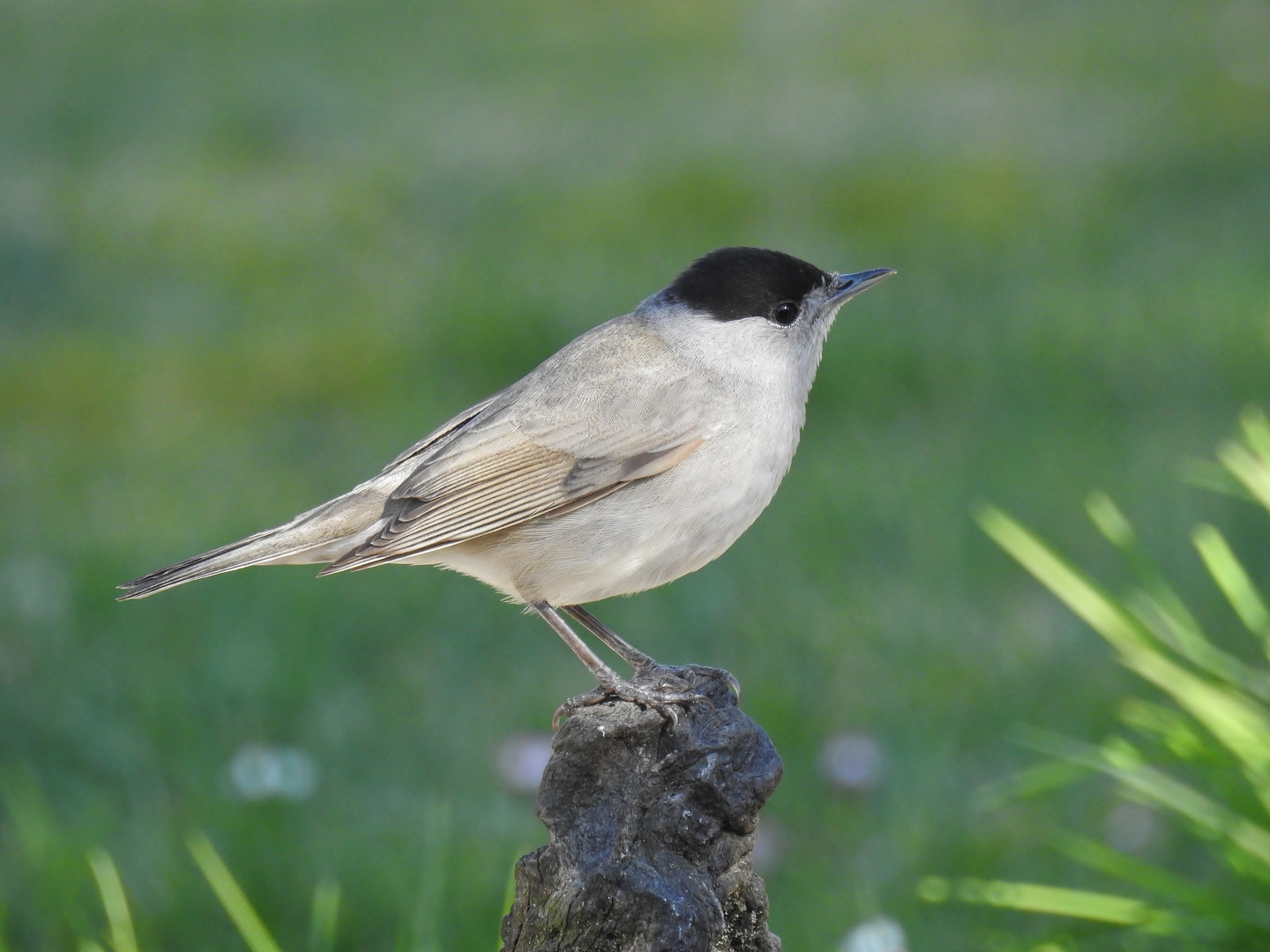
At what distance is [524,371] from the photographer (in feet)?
21.1

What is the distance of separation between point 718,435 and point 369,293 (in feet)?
16.1

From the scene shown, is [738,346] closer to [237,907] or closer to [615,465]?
[615,465]

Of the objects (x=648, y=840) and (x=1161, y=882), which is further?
(x=1161, y=882)

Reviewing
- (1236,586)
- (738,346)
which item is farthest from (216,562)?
(1236,586)

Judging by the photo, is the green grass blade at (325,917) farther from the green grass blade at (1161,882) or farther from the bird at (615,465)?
the green grass blade at (1161,882)

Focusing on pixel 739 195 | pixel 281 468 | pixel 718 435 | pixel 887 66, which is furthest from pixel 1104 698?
Result: pixel 887 66

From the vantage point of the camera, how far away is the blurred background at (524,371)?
4.14m

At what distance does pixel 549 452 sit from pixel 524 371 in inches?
136

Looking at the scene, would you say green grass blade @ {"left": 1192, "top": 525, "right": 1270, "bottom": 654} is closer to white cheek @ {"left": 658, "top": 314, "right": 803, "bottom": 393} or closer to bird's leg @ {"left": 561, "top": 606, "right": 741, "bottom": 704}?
white cheek @ {"left": 658, "top": 314, "right": 803, "bottom": 393}

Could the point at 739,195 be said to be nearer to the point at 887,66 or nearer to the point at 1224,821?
the point at 887,66

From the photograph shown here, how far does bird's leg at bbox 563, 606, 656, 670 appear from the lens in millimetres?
2875

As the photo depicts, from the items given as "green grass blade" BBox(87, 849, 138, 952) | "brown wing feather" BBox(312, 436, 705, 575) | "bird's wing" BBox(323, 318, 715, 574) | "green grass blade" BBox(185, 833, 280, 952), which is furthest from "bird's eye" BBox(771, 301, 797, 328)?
"green grass blade" BBox(87, 849, 138, 952)

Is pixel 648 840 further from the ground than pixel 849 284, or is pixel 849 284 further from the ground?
pixel 849 284

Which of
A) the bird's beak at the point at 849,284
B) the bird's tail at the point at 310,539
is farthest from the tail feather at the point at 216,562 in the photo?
the bird's beak at the point at 849,284
